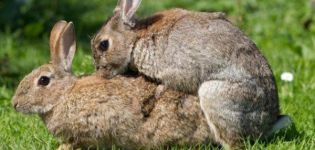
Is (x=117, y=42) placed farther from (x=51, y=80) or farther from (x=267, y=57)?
(x=267, y=57)

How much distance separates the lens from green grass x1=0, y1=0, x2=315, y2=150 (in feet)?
24.0

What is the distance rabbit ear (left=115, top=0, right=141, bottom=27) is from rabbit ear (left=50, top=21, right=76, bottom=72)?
45cm

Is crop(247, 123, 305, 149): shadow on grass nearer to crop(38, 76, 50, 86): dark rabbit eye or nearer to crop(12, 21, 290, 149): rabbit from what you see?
crop(12, 21, 290, 149): rabbit

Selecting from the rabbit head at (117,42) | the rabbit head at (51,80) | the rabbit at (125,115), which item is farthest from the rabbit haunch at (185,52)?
the rabbit head at (51,80)

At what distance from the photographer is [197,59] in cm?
718

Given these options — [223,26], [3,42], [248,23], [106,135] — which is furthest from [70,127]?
[248,23]

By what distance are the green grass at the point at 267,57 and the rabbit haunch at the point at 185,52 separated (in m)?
0.57

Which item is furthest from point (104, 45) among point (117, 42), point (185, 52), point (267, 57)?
→ point (267, 57)

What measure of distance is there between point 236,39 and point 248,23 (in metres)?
4.96

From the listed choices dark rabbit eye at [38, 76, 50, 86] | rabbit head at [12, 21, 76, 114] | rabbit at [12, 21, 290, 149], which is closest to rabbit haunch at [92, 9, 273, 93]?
rabbit at [12, 21, 290, 149]

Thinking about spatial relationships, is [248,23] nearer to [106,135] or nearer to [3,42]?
[3,42]

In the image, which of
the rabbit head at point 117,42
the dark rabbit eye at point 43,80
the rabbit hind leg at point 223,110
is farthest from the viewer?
the rabbit head at point 117,42

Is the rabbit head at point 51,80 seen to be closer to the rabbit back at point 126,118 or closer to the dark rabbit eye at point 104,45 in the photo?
the rabbit back at point 126,118

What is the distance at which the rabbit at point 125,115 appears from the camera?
699 cm
